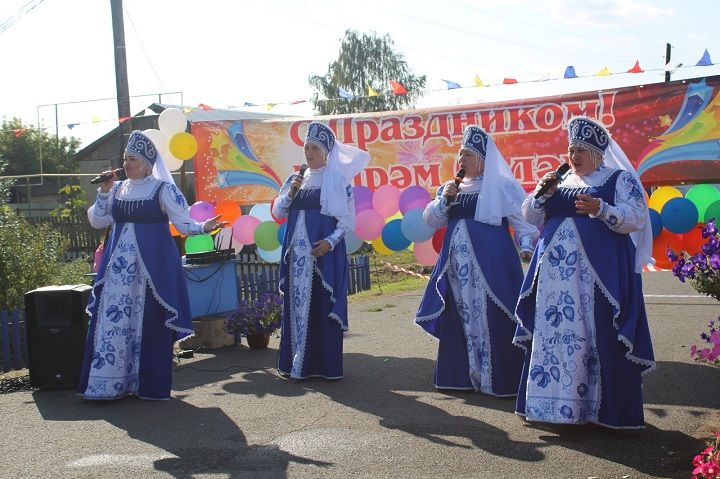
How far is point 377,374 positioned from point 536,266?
260 cm

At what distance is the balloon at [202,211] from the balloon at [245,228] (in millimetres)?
348

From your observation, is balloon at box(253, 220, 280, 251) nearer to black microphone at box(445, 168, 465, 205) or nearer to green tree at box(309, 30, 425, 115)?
black microphone at box(445, 168, 465, 205)

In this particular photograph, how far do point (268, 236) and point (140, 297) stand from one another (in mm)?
2818

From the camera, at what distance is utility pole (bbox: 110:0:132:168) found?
41.0 ft

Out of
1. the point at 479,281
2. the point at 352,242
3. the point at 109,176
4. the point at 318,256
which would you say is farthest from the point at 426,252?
the point at 109,176

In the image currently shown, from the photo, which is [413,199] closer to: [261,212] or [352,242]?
[352,242]

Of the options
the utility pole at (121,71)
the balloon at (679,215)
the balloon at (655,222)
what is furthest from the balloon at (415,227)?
the utility pole at (121,71)

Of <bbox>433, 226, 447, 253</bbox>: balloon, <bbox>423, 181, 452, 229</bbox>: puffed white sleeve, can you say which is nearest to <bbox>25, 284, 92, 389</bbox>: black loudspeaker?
<bbox>423, 181, 452, 229</bbox>: puffed white sleeve

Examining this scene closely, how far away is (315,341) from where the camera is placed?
7.88 metres

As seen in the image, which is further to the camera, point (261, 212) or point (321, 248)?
point (261, 212)

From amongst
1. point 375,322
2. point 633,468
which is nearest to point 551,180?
point 633,468

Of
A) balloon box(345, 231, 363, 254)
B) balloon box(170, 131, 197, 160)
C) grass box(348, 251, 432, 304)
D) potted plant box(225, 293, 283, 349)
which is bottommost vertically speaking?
grass box(348, 251, 432, 304)

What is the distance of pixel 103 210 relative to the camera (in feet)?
24.3

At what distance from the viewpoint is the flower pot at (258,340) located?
957 centimetres
